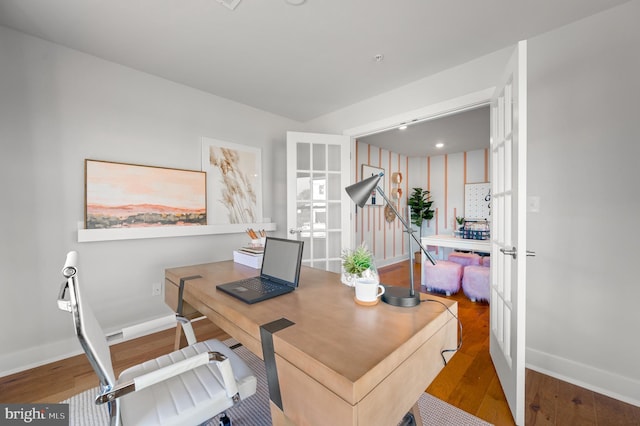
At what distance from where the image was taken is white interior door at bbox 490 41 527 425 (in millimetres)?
1375

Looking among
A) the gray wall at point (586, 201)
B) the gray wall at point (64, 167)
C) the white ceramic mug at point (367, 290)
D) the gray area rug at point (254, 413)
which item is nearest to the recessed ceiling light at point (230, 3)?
the gray wall at point (64, 167)

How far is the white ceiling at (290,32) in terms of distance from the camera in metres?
1.65

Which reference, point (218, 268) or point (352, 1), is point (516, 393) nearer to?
point (218, 268)

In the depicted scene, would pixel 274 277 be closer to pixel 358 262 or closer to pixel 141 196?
pixel 358 262

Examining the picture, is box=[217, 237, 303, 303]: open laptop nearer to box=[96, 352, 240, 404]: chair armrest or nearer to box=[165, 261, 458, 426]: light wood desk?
box=[165, 261, 458, 426]: light wood desk

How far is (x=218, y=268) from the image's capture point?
1.76m

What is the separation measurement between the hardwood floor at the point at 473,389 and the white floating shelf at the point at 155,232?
945 millimetres

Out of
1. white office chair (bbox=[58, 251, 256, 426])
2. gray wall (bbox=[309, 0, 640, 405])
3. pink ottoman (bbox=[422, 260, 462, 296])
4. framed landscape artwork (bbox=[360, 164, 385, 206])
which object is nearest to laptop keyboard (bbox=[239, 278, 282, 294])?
white office chair (bbox=[58, 251, 256, 426])

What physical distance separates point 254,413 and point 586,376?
220 centimetres

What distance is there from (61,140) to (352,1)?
2434 millimetres

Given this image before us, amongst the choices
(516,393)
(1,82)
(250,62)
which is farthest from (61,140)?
(516,393)

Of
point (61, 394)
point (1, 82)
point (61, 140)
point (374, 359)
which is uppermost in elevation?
point (1, 82)

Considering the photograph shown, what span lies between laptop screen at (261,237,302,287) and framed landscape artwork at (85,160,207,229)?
160cm

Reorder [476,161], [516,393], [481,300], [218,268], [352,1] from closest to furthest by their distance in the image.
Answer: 1. [516,393]
2. [352,1]
3. [218,268]
4. [481,300]
5. [476,161]
